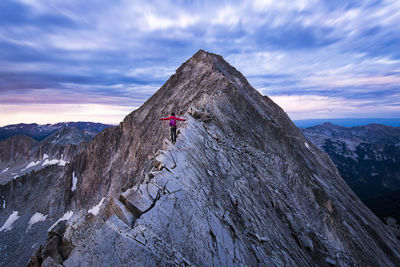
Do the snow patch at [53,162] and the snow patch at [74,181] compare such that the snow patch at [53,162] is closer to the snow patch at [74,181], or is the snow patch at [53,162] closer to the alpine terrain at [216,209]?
the snow patch at [74,181]

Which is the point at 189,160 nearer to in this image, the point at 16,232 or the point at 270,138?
the point at 270,138

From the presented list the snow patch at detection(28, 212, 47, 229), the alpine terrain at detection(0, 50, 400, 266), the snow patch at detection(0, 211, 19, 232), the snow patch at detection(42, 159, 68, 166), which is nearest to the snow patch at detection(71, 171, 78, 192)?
the snow patch at detection(28, 212, 47, 229)

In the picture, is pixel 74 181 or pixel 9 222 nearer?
pixel 74 181

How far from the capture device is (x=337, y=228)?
20953 mm

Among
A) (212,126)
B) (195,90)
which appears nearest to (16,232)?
(195,90)

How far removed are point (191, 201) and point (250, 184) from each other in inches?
303

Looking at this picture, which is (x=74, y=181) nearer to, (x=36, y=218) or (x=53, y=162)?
(x=36, y=218)

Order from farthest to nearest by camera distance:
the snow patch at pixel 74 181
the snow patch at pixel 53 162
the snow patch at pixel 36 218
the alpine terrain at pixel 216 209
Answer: the snow patch at pixel 53 162 < the snow patch at pixel 36 218 < the snow patch at pixel 74 181 < the alpine terrain at pixel 216 209

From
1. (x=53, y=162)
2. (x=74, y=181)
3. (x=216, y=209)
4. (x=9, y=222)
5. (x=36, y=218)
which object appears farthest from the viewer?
(x=53, y=162)

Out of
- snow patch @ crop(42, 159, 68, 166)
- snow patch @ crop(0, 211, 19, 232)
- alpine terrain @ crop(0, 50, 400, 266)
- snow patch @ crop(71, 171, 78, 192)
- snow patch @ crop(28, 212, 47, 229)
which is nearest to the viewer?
alpine terrain @ crop(0, 50, 400, 266)

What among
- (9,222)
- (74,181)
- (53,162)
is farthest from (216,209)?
(53,162)

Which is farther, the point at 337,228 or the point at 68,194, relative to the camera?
the point at 68,194

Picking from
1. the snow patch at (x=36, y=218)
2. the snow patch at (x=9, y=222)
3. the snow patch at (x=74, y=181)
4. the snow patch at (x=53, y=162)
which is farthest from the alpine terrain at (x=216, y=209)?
the snow patch at (x=53, y=162)

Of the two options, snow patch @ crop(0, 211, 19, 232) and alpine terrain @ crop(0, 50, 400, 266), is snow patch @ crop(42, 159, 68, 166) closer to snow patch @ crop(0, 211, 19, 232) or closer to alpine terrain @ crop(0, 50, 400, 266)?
snow patch @ crop(0, 211, 19, 232)
